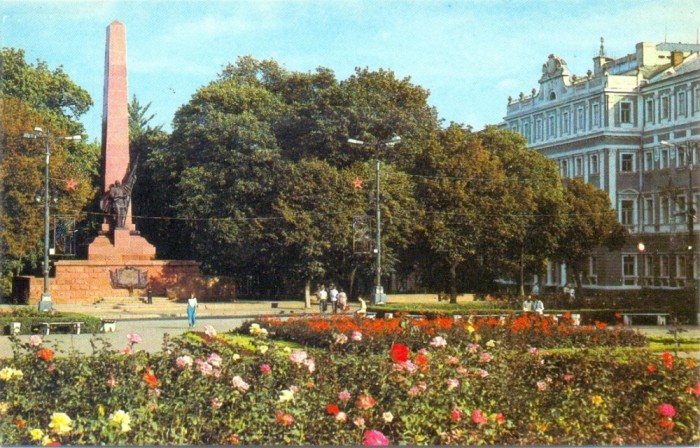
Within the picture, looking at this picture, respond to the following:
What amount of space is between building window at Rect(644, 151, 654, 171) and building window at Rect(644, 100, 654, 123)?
1129 millimetres

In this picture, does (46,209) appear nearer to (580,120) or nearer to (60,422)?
(580,120)

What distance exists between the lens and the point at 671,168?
2847 cm

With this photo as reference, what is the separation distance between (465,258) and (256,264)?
8.18m

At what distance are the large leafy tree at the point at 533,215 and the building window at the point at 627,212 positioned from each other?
3432mm

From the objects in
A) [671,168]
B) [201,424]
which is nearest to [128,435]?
[201,424]

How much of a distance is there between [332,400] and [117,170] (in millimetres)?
33334

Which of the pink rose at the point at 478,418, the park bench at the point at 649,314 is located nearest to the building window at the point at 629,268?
the park bench at the point at 649,314

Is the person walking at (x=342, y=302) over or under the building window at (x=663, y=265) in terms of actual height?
under

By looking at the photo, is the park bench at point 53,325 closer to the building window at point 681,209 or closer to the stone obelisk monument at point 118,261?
the stone obelisk monument at point 118,261

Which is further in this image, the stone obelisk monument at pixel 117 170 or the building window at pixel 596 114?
the stone obelisk monument at pixel 117 170

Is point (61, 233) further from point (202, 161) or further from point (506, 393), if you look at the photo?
point (506, 393)

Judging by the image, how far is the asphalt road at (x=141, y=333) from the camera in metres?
18.5

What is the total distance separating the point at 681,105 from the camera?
27859 mm

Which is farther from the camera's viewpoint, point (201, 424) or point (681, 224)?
point (681, 224)
